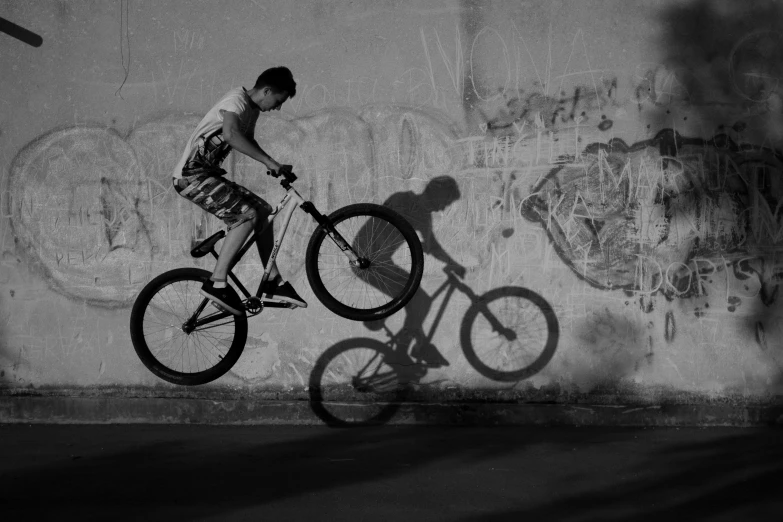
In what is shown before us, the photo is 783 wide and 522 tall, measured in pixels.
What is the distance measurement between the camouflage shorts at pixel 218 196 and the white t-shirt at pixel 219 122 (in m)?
0.10

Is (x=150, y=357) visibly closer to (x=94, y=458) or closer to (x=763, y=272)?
(x=94, y=458)

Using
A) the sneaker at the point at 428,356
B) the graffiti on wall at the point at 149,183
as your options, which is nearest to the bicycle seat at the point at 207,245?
the graffiti on wall at the point at 149,183

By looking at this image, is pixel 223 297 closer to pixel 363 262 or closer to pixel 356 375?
pixel 363 262

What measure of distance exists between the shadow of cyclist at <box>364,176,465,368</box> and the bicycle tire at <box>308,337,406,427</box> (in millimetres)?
186

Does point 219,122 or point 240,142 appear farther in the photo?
point 219,122

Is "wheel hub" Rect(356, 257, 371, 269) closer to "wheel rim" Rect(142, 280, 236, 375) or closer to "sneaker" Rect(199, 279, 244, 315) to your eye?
"sneaker" Rect(199, 279, 244, 315)

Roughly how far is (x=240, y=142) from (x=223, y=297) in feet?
3.43

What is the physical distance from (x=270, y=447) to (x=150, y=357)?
3.80ft

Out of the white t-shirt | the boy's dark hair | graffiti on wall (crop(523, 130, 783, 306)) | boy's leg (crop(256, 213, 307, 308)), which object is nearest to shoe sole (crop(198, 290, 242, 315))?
boy's leg (crop(256, 213, 307, 308))

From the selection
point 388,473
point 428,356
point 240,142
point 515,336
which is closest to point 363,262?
point 240,142

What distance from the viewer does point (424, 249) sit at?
27.2 ft

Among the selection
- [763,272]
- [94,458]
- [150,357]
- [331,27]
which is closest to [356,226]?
[331,27]

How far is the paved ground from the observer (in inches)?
225

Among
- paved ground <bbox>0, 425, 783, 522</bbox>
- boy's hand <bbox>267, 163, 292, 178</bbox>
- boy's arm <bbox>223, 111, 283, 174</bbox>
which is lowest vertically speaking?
paved ground <bbox>0, 425, 783, 522</bbox>
